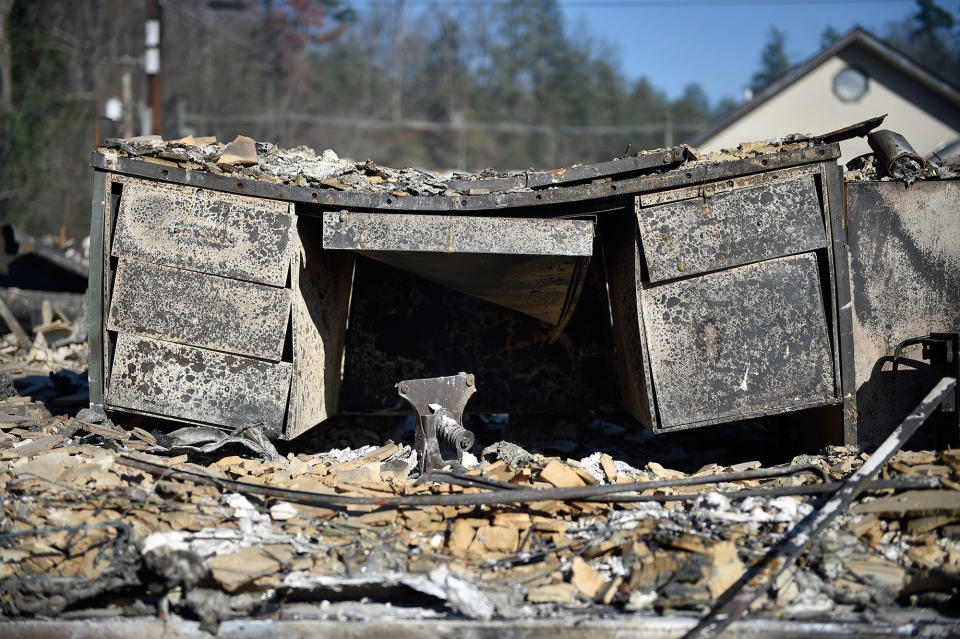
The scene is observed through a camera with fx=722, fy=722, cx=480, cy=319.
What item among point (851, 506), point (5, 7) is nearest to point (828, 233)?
point (851, 506)

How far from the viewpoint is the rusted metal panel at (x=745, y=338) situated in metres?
3.96

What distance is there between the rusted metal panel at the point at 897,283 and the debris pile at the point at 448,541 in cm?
56

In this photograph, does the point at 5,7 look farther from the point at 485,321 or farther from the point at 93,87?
the point at 485,321

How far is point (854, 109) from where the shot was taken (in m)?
17.4

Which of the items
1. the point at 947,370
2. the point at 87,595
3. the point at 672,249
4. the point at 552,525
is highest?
the point at 672,249

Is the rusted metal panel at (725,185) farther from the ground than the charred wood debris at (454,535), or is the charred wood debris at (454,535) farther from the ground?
the rusted metal panel at (725,185)

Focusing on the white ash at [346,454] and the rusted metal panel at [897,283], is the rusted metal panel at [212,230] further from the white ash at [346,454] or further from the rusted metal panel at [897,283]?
the rusted metal panel at [897,283]

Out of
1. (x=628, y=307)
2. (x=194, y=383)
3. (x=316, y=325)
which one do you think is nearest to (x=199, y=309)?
(x=194, y=383)

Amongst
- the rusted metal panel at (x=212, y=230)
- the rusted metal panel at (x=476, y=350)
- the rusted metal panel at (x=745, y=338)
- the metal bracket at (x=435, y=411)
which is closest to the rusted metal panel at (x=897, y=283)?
the rusted metal panel at (x=745, y=338)

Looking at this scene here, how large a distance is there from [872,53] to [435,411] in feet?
57.7

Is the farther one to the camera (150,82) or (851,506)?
(150,82)

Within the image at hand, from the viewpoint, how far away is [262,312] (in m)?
4.18

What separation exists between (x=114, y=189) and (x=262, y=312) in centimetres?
115

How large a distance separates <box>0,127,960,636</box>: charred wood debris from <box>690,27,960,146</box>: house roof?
14.5 metres
